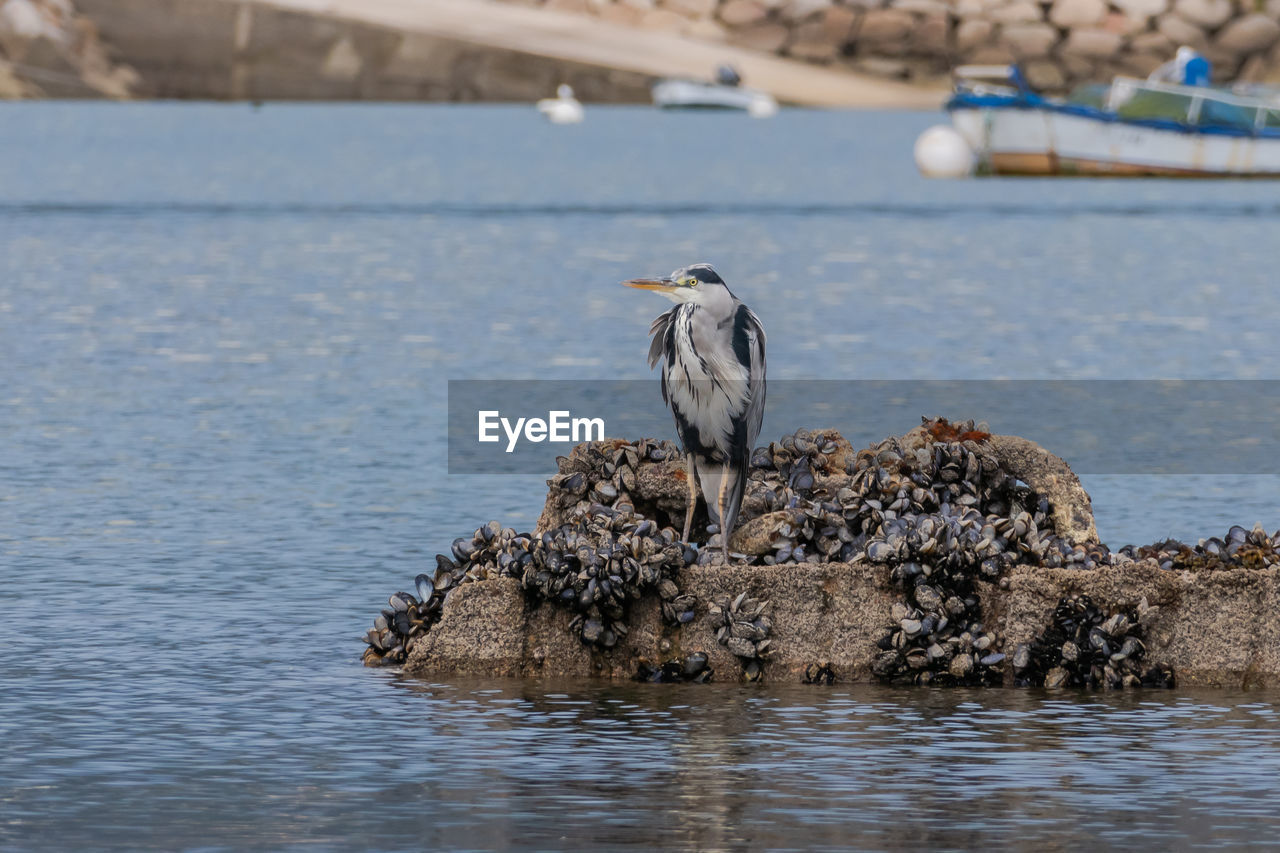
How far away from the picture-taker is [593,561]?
49.4ft

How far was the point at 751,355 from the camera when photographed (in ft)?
50.0

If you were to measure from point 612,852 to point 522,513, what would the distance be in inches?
448

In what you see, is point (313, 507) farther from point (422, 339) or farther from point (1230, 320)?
point (1230, 320)

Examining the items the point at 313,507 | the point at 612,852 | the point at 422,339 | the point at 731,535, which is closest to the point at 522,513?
the point at 313,507

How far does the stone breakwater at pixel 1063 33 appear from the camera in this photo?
19125 cm

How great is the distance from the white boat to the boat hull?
37 mm

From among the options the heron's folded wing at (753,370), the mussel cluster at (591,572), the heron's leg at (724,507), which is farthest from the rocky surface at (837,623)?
the heron's folded wing at (753,370)

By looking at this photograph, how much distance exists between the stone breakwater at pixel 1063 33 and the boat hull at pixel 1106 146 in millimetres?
98093

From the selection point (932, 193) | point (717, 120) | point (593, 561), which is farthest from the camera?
point (717, 120)

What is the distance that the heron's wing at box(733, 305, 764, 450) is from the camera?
15.2 m

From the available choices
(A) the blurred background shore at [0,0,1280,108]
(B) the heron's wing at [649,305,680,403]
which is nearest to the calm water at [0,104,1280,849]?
(B) the heron's wing at [649,305,680,403]

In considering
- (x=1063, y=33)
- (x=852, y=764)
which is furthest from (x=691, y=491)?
(x=1063, y=33)

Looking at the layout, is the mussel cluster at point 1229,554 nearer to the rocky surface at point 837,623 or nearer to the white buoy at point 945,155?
the rocky surface at point 837,623

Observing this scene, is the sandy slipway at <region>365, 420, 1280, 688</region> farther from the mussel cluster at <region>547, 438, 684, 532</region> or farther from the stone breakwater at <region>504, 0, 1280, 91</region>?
the stone breakwater at <region>504, 0, 1280, 91</region>
